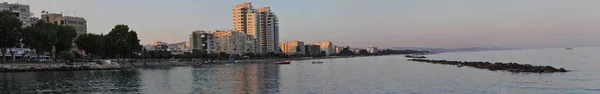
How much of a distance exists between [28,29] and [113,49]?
2293cm

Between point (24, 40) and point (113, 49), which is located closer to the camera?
point (24, 40)

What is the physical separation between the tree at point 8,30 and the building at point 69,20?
64640 mm

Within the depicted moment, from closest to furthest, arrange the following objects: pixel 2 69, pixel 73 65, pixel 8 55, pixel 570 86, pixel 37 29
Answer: pixel 570 86
pixel 2 69
pixel 37 29
pixel 73 65
pixel 8 55

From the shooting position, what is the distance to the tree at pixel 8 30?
7144cm

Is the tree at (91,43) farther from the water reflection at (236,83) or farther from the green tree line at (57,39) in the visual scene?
the water reflection at (236,83)

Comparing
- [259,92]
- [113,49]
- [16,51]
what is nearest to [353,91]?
[259,92]

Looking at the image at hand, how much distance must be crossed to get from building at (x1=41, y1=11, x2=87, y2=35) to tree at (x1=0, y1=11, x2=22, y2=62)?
212 ft

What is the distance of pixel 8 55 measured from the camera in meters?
97.9

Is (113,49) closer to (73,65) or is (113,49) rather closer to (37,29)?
(73,65)

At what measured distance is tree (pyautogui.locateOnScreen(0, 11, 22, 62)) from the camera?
71438mm

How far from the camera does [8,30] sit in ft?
237

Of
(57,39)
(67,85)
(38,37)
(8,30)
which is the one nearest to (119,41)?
(57,39)

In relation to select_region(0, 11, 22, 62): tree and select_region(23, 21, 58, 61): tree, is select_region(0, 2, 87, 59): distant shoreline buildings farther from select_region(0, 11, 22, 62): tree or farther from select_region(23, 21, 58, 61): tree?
select_region(0, 11, 22, 62): tree

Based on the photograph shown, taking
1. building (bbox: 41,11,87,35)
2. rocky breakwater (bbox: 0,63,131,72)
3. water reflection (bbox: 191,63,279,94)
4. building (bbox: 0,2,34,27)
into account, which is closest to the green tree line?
rocky breakwater (bbox: 0,63,131,72)
